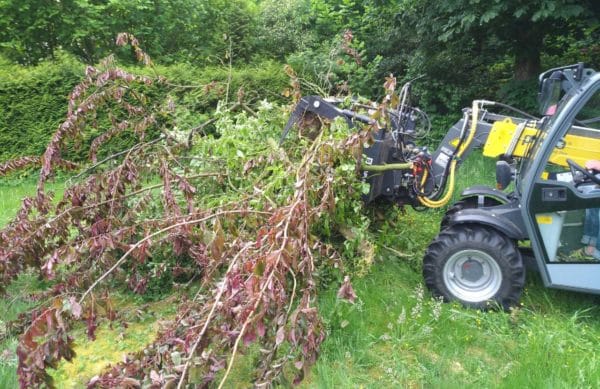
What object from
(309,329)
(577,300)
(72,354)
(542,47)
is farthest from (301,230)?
(542,47)

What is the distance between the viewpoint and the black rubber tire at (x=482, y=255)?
3.96 m

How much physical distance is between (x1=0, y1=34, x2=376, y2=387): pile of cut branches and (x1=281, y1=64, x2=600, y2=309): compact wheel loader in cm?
52

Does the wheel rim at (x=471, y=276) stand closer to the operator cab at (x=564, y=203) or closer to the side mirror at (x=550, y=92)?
the operator cab at (x=564, y=203)

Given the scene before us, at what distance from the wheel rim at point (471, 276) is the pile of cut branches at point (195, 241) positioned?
805 mm

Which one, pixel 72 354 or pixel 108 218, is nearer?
pixel 72 354

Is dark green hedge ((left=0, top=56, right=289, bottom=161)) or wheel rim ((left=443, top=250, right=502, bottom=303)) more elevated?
dark green hedge ((left=0, top=56, right=289, bottom=161))

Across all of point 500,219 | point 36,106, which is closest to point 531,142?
point 500,219

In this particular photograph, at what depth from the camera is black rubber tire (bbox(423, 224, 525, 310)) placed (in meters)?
3.96

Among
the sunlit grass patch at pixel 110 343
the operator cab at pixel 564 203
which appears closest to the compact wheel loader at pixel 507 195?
the operator cab at pixel 564 203

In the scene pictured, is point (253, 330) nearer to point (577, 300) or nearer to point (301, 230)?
point (301, 230)

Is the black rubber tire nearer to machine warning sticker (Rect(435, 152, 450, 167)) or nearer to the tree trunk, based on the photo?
machine warning sticker (Rect(435, 152, 450, 167))

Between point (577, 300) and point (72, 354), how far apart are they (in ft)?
12.6

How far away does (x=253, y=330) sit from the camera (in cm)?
238

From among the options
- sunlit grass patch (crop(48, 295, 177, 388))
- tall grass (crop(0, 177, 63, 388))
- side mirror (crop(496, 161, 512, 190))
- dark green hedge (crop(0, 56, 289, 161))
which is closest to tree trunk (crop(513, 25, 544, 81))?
dark green hedge (crop(0, 56, 289, 161))
